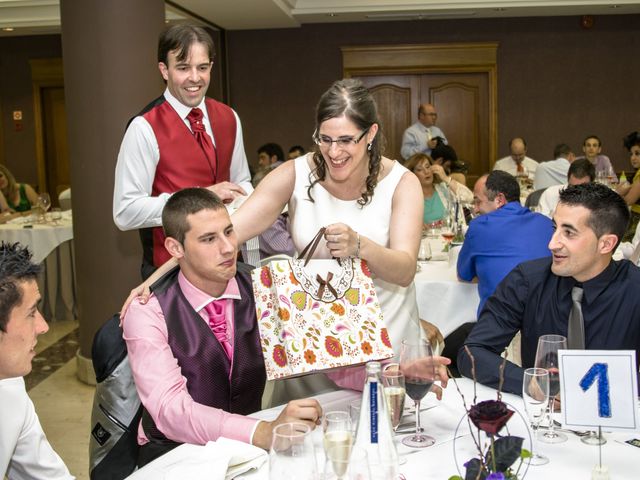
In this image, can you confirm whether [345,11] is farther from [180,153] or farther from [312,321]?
[312,321]

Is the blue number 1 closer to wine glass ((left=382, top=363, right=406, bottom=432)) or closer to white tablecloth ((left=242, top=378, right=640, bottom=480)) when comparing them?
white tablecloth ((left=242, top=378, right=640, bottom=480))

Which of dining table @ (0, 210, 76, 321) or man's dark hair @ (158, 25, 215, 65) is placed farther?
dining table @ (0, 210, 76, 321)

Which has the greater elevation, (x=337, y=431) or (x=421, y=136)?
(x=421, y=136)

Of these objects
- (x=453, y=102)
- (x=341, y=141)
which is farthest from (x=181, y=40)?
(x=453, y=102)

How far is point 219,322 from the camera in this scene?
223 cm

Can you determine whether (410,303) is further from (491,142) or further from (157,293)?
(491,142)

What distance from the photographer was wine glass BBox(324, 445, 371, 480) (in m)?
1.29

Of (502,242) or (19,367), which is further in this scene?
(502,242)

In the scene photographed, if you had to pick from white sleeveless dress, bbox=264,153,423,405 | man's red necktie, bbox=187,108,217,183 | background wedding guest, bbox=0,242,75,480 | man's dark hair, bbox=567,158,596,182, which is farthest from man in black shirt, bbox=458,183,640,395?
man's dark hair, bbox=567,158,596,182

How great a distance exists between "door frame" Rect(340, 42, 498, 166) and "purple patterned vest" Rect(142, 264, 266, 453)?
9886mm

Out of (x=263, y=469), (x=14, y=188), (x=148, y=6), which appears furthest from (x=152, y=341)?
(x=14, y=188)

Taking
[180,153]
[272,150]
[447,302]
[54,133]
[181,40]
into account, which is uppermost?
[54,133]

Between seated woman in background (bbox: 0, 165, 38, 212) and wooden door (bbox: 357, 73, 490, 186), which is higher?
wooden door (bbox: 357, 73, 490, 186)

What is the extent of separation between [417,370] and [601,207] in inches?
39.2
